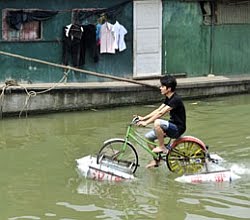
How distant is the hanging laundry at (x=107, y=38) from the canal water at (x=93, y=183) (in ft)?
10.4

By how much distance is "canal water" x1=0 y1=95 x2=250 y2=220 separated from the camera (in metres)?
7.99

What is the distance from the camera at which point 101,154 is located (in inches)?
371

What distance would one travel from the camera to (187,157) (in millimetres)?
9484

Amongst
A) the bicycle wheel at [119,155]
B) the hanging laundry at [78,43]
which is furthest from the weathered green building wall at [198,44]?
the bicycle wheel at [119,155]

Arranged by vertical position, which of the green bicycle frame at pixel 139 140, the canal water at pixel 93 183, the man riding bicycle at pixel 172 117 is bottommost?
the canal water at pixel 93 183

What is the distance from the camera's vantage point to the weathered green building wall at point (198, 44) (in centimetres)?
1817

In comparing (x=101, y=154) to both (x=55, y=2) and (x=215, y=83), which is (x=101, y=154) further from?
(x=215, y=83)

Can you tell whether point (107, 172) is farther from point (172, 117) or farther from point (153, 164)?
point (172, 117)

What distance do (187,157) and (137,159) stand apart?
0.74 meters

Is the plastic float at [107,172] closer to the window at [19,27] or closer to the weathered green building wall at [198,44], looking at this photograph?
the window at [19,27]

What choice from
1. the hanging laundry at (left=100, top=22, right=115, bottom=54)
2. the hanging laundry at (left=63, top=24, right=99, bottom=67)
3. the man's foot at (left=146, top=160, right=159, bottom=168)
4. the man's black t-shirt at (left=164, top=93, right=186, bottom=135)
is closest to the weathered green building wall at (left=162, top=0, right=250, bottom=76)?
the hanging laundry at (left=100, top=22, right=115, bottom=54)

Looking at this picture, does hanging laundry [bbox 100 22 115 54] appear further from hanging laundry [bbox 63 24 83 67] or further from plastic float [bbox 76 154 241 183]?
plastic float [bbox 76 154 241 183]

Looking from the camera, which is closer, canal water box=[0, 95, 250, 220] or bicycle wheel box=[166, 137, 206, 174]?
canal water box=[0, 95, 250, 220]

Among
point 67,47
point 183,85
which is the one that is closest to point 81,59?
point 67,47
